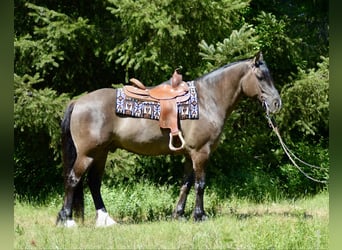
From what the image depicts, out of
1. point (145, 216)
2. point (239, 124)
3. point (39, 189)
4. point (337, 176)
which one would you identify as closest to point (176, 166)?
point (239, 124)

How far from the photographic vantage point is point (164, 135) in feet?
17.7

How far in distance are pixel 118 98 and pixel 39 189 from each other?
4141 millimetres

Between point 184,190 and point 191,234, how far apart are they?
1267mm

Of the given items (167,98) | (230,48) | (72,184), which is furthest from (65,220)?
(230,48)

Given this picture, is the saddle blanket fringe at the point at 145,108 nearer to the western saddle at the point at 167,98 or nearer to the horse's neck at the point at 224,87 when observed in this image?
the western saddle at the point at 167,98

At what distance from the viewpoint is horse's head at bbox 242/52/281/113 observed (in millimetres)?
5434

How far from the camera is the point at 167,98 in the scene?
5340mm

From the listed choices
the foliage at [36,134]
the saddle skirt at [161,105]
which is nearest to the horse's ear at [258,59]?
the saddle skirt at [161,105]

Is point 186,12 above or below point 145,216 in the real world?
above

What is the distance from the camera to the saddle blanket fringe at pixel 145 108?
17.3ft

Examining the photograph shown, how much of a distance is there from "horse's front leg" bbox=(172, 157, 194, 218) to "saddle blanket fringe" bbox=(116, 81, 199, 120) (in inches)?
29.9

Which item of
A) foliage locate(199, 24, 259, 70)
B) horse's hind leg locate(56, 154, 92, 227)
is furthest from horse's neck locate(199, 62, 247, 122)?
horse's hind leg locate(56, 154, 92, 227)

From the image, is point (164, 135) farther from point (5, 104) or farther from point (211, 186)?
point (5, 104)

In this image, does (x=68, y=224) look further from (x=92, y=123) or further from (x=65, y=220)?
(x=92, y=123)
